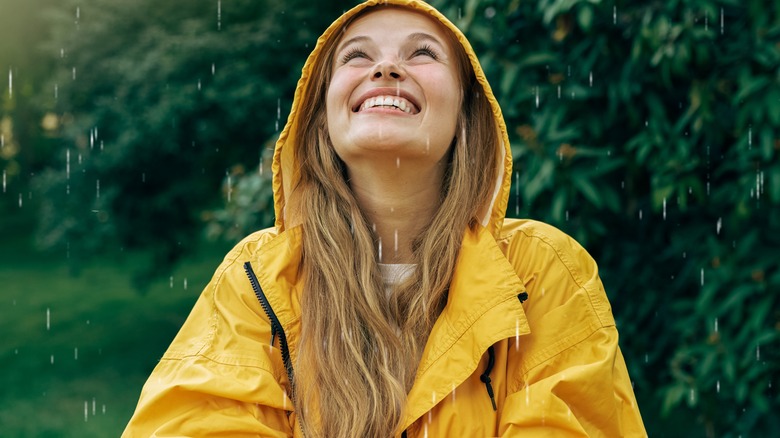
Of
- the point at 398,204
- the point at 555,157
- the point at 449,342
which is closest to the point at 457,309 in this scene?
the point at 449,342

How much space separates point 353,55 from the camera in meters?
2.51

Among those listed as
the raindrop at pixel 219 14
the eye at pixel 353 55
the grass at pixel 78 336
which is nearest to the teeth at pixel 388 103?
the eye at pixel 353 55

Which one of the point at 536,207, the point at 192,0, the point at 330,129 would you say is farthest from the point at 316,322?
the point at 192,0

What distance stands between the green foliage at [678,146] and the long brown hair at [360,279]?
861 mm

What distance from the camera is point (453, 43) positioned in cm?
256

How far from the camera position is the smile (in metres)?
2.38

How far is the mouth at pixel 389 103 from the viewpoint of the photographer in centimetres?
238

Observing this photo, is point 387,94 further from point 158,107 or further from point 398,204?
point 158,107

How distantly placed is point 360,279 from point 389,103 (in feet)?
1.66

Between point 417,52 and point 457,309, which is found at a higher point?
point 417,52

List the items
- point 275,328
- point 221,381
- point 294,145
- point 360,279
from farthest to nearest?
1. point 294,145
2. point 360,279
3. point 275,328
4. point 221,381

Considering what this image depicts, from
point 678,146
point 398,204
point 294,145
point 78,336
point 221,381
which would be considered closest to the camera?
point 221,381

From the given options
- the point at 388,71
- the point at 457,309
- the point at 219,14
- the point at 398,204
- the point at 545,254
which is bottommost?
the point at 457,309

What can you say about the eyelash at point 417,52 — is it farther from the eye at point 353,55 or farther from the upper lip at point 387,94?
the upper lip at point 387,94
